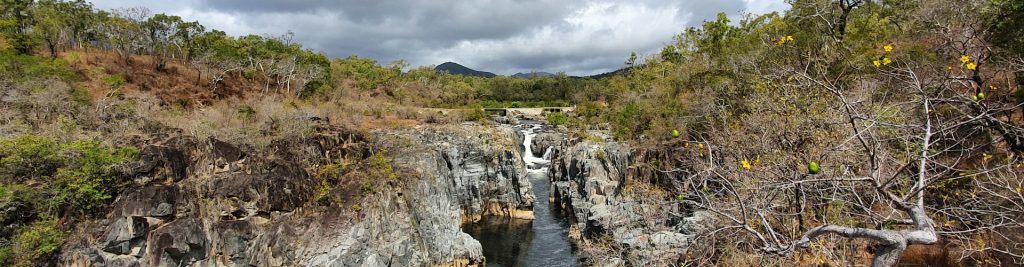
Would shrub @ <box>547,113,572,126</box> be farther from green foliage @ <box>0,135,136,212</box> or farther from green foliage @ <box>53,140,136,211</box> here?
green foliage @ <box>0,135,136,212</box>

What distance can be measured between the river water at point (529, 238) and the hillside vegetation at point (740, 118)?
6399 millimetres

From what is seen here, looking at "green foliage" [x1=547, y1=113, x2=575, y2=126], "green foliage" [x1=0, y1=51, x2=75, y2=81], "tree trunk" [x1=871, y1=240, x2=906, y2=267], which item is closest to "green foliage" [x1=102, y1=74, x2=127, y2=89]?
"green foliage" [x1=0, y1=51, x2=75, y2=81]

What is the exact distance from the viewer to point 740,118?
55.9 feet

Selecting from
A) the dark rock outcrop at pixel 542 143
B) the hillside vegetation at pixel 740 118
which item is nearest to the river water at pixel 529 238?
the hillside vegetation at pixel 740 118

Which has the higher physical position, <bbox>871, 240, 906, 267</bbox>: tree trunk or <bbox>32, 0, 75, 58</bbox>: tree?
<bbox>32, 0, 75, 58</bbox>: tree

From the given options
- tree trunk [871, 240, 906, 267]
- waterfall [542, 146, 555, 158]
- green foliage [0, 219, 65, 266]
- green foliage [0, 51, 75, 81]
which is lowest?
waterfall [542, 146, 555, 158]

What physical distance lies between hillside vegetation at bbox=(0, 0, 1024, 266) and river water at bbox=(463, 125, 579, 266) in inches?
252

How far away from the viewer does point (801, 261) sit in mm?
11461

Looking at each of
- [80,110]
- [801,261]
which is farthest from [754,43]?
[80,110]

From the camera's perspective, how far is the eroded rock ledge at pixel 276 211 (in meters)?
16.1

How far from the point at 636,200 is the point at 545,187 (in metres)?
18.7

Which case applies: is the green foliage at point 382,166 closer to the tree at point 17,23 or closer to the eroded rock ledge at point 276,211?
the eroded rock ledge at point 276,211

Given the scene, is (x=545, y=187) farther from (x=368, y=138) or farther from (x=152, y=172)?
(x=152, y=172)

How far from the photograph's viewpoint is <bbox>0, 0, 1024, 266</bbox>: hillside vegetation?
659 cm
